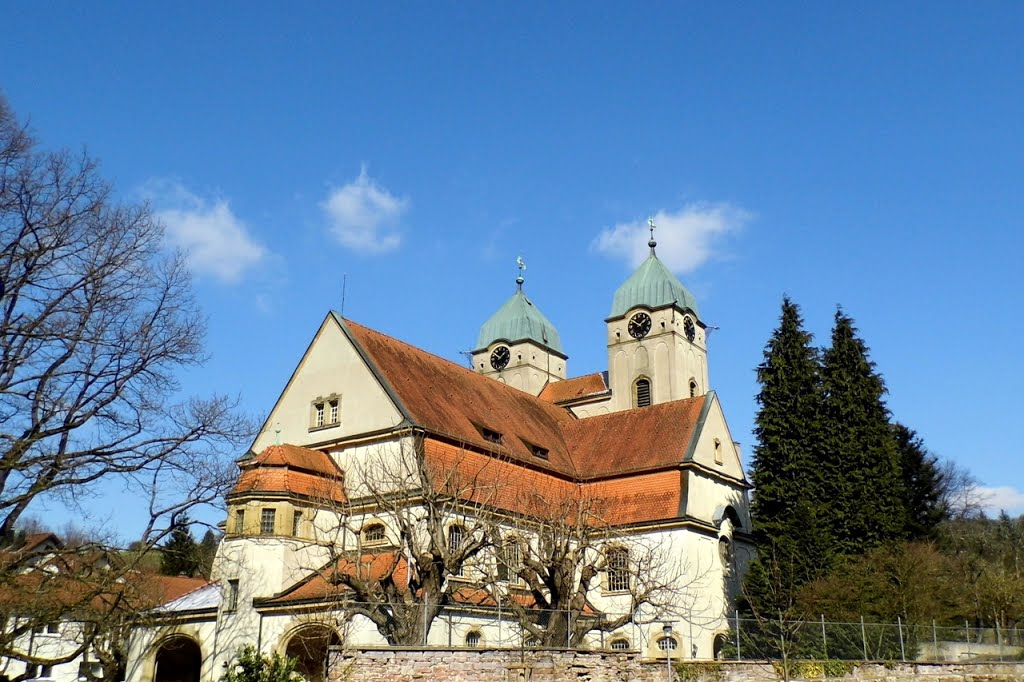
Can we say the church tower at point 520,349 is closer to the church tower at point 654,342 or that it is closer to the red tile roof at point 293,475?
the church tower at point 654,342

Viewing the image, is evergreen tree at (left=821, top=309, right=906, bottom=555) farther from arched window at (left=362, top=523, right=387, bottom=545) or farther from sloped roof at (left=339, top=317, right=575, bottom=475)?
arched window at (left=362, top=523, right=387, bottom=545)

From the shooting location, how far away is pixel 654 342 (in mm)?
59656

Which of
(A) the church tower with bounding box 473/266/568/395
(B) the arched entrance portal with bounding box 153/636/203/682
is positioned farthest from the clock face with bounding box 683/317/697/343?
(B) the arched entrance portal with bounding box 153/636/203/682

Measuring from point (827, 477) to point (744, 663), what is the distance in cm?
1277

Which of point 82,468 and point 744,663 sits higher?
point 82,468

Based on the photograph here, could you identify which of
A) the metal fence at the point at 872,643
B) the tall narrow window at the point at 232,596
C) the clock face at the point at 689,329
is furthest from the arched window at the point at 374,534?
the clock face at the point at 689,329

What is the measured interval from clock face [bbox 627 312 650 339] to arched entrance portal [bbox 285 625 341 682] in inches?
1342

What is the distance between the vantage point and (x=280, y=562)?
99.4 feet

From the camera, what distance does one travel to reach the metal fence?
2573 cm

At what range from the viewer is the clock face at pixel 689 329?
61188 mm

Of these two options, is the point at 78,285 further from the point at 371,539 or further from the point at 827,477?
the point at 827,477

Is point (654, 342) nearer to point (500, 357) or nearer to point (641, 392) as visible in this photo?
point (641, 392)

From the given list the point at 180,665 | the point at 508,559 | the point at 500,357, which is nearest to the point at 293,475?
the point at 508,559

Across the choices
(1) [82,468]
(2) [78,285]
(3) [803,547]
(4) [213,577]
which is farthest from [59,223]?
(3) [803,547]
